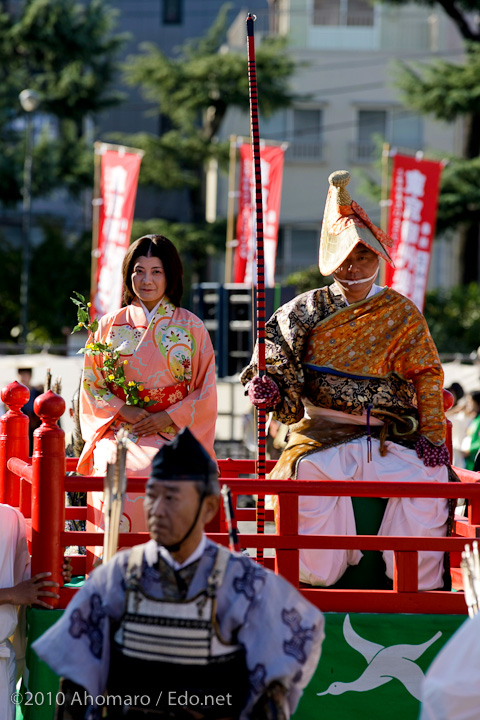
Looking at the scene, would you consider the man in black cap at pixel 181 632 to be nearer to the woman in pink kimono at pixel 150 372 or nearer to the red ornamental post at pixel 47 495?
the red ornamental post at pixel 47 495

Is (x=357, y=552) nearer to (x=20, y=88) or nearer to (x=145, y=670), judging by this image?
(x=145, y=670)

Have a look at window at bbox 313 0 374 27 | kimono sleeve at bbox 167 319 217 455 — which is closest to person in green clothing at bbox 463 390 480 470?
kimono sleeve at bbox 167 319 217 455

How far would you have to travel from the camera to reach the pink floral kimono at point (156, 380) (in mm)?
4121

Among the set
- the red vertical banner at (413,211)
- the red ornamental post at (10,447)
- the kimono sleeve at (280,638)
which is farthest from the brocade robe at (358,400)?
the red vertical banner at (413,211)

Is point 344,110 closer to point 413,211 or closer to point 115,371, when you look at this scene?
point 413,211

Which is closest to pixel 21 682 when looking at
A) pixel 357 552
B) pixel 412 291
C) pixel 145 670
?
pixel 357 552

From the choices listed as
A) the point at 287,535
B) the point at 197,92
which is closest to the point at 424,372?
the point at 287,535

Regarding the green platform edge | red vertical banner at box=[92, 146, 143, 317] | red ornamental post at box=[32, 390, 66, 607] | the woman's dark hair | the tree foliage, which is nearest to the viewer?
red ornamental post at box=[32, 390, 66, 607]

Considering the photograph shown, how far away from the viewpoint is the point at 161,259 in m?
4.23

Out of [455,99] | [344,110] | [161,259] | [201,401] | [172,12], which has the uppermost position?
[172,12]

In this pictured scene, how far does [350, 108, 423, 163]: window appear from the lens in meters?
21.5

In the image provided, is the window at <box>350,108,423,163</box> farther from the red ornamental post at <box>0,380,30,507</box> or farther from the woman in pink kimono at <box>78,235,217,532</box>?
the red ornamental post at <box>0,380,30,507</box>

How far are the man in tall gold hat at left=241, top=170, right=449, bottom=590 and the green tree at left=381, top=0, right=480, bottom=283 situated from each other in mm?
13113

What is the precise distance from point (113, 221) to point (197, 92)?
7621 millimetres
